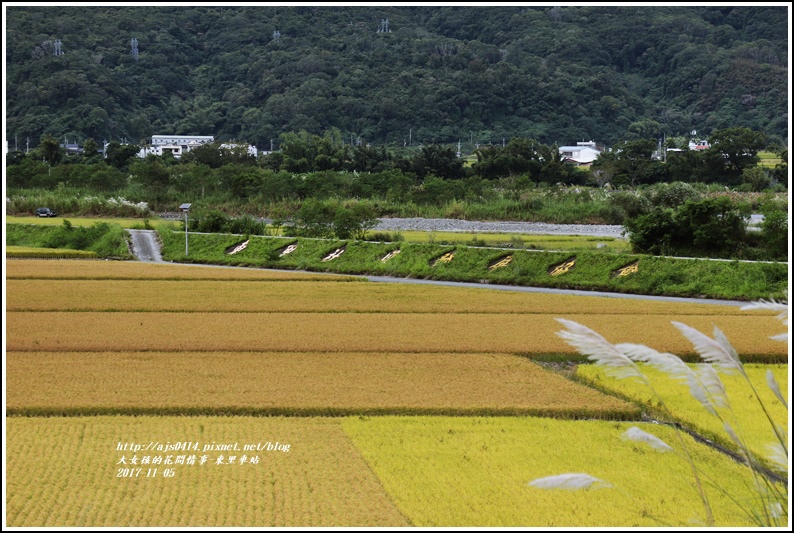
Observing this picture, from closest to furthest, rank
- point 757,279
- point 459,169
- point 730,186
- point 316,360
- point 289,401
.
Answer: point 289,401 → point 316,360 → point 757,279 → point 730,186 → point 459,169

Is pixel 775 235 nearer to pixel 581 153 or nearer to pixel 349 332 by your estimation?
pixel 349 332

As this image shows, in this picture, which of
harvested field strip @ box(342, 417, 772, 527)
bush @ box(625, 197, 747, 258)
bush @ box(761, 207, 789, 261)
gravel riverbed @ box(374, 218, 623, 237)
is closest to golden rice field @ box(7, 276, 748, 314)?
bush @ box(761, 207, 789, 261)

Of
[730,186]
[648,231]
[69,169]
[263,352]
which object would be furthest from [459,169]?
[263,352]

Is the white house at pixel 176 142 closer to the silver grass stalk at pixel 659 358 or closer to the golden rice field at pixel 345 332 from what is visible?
the golden rice field at pixel 345 332

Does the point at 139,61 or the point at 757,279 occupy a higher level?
the point at 139,61

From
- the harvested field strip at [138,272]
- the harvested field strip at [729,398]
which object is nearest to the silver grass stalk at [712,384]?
the harvested field strip at [729,398]

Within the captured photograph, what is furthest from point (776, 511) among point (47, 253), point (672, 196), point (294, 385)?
point (672, 196)

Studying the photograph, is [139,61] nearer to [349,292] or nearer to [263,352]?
[349,292]

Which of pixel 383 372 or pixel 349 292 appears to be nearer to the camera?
pixel 383 372
